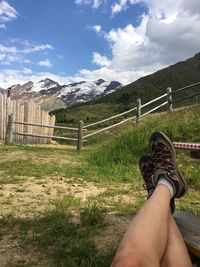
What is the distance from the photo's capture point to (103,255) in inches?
130

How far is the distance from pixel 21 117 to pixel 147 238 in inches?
551

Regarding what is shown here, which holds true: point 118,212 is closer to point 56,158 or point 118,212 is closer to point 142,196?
point 142,196

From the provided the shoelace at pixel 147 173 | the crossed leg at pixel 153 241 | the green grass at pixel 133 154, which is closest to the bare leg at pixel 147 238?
the crossed leg at pixel 153 241

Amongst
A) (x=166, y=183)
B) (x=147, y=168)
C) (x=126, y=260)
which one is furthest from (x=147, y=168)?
(x=126, y=260)

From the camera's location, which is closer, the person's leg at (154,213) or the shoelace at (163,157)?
the person's leg at (154,213)

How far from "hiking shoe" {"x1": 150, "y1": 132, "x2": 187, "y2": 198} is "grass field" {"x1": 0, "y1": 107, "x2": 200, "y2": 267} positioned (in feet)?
2.69

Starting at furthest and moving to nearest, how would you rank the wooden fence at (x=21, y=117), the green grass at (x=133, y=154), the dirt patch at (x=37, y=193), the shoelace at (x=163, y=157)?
the wooden fence at (x=21, y=117)
the green grass at (x=133, y=154)
the dirt patch at (x=37, y=193)
the shoelace at (x=163, y=157)

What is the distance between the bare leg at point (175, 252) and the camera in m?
2.22

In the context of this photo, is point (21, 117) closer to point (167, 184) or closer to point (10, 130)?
point (10, 130)

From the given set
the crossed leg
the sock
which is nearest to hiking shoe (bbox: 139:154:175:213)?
the sock

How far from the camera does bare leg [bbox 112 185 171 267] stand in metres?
1.95

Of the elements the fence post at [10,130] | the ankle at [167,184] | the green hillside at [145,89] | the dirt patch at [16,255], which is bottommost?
the dirt patch at [16,255]

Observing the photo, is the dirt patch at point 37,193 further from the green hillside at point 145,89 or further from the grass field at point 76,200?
the green hillside at point 145,89

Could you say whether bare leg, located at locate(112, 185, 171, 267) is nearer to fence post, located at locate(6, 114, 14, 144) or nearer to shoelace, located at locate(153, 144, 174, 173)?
shoelace, located at locate(153, 144, 174, 173)
